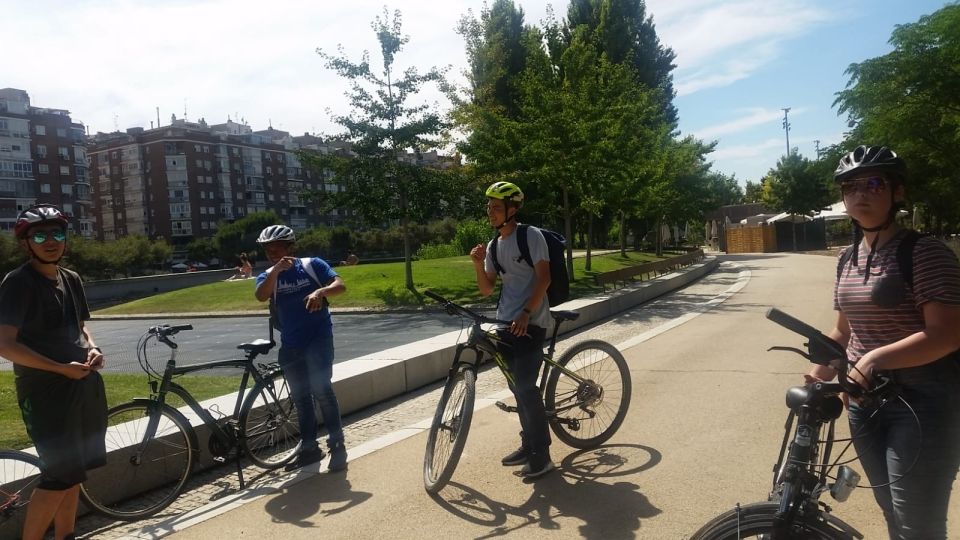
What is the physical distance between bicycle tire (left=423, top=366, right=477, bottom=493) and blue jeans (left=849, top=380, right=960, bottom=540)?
267 cm

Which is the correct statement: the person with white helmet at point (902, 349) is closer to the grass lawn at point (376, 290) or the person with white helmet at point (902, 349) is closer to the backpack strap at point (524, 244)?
the backpack strap at point (524, 244)

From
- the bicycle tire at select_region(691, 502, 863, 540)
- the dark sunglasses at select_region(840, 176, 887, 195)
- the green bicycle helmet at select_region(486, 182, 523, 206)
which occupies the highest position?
the green bicycle helmet at select_region(486, 182, 523, 206)

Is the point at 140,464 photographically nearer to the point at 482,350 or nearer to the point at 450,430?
the point at 450,430

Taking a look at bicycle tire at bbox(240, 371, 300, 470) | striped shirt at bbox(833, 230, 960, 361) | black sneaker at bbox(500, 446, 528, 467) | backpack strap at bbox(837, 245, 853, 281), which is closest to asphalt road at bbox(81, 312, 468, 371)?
bicycle tire at bbox(240, 371, 300, 470)

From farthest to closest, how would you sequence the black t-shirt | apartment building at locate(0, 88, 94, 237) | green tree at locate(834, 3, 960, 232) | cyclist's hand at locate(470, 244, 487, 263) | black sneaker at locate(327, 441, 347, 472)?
apartment building at locate(0, 88, 94, 237), green tree at locate(834, 3, 960, 232), black sneaker at locate(327, 441, 347, 472), cyclist's hand at locate(470, 244, 487, 263), the black t-shirt

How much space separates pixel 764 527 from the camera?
2.27 m

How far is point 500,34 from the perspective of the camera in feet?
126

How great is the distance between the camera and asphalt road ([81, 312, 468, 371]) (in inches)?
489

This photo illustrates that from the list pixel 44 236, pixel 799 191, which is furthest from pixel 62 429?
pixel 799 191

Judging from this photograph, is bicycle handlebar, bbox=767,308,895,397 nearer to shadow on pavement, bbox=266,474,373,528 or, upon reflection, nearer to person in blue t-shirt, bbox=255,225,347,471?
shadow on pavement, bbox=266,474,373,528

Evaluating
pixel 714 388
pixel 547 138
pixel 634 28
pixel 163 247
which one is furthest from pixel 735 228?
pixel 714 388

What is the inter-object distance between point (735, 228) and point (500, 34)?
28114 millimetres

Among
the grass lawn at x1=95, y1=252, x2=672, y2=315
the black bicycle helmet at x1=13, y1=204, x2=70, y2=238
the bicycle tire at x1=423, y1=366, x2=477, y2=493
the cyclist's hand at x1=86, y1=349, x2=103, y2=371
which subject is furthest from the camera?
the grass lawn at x1=95, y1=252, x2=672, y2=315

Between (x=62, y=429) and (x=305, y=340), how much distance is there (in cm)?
205
